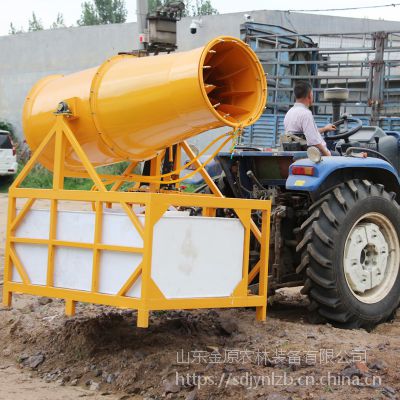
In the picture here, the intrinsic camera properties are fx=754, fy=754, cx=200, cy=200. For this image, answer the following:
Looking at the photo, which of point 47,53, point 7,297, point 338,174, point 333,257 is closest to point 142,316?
point 7,297

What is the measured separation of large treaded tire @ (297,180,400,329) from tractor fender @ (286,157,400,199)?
114 millimetres

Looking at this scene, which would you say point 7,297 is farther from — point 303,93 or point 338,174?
point 303,93

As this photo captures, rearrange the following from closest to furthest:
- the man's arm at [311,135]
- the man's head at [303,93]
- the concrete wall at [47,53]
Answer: the man's arm at [311,135] < the man's head at [303,93] < the concrete wall at [47,53]

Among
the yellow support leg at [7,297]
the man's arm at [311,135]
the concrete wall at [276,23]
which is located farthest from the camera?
the concrete wall at [276,23]

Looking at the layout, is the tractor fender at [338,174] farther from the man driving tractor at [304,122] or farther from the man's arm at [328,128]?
the man's arm at [328,128]

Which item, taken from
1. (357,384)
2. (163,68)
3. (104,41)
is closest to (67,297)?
(163,68)

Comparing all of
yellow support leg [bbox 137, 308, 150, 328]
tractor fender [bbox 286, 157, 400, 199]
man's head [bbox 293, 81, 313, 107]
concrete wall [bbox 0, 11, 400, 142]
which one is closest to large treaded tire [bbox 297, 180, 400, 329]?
tractor fender [bbox 286, 157, 400, 199]

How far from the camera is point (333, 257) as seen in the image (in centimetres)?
562

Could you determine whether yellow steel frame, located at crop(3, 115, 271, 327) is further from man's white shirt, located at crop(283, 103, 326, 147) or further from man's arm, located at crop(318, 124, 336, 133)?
man's arm, located at crop(318, 124, 336, 133)

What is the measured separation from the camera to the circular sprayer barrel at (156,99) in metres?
4.70

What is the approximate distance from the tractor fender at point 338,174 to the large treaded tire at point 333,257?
11 cm

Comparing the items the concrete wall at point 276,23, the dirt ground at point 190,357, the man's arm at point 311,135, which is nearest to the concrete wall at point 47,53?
the concrete wall at point 276,23

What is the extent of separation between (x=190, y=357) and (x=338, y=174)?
198 centimetres

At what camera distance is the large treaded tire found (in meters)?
5.62
